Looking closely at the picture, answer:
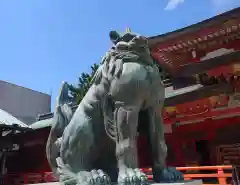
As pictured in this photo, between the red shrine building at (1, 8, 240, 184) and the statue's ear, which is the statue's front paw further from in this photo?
the red shrine building at (1, 8, 240, 184)

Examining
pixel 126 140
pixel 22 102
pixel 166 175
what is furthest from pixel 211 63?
pixel 22 102

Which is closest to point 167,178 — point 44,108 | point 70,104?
point 70,104

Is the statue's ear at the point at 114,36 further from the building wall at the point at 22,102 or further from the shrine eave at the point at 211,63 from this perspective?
the building wall at the point at 22,102

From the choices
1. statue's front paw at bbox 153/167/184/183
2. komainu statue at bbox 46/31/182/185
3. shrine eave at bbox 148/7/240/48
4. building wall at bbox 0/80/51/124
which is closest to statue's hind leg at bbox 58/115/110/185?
komainu statue at bbox 46/31/182/185

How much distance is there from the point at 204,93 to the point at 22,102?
560 inches

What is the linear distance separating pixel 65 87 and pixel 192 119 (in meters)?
4.81

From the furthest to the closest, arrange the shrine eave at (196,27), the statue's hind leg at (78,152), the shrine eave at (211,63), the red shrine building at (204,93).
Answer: the shrine eave at (196,27)
the red shrine building at (204,93)
the shrine eave at (211,63)
the statue's hind leg at (78,152)

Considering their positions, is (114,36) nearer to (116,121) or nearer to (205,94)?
(116,121)

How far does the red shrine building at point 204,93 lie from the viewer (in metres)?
5.48

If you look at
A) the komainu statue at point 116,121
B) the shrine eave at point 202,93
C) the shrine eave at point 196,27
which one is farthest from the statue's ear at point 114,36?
the shrine eave at point 196,27

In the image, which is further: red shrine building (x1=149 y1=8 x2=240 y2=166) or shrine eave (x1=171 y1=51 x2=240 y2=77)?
red shrine building (x1=149 y1=8 x2=240 y2=166)

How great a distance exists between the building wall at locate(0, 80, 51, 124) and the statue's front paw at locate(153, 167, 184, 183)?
1590 cm

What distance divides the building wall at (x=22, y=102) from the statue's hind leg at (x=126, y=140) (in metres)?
15.9

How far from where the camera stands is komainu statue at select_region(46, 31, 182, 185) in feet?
5.57
